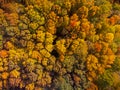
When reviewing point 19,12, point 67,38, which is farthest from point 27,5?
point 67,38

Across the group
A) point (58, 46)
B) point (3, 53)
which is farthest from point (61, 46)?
point (3, 53)

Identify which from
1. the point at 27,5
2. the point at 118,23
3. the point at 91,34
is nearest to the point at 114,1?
the point at 118,23

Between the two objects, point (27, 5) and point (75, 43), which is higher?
point (27, 5)

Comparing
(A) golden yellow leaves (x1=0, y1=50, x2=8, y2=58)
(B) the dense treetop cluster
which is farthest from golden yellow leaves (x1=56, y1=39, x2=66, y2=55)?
(A) golden yellow leaves (x1=0, y1=50, x2=8, y2=58)

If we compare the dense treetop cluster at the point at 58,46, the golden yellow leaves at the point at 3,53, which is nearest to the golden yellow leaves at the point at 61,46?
the dense treetop cluster at the point at 58,46

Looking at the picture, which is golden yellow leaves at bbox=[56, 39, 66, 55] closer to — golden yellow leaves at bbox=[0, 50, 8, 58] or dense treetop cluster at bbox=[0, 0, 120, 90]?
dense treetop cluster at bbox=[0, 0, 120, 90]

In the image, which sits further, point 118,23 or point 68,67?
point 118,23

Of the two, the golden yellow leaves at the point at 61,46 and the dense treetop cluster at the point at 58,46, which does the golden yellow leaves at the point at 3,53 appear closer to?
the dense treetop cluster at the point at 58,46

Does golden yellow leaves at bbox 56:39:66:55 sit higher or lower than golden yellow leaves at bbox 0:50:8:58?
higher

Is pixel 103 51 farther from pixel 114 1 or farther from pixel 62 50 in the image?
pixel 114 1

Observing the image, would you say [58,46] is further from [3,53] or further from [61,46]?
[3,53]

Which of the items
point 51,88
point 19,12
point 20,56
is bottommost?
point 51,88
